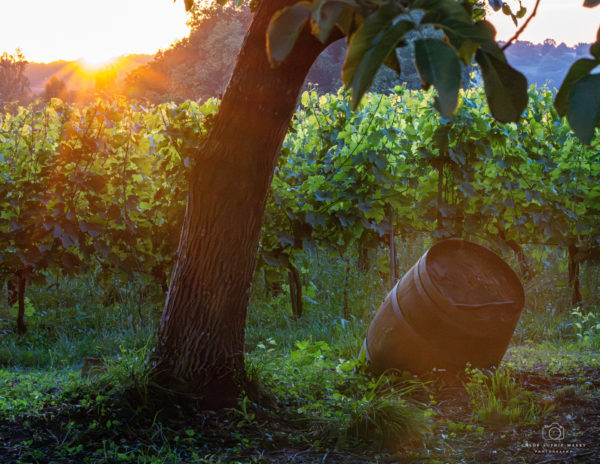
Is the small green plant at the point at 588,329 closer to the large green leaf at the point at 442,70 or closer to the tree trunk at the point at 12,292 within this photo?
the large green leaf at the point at 442,70

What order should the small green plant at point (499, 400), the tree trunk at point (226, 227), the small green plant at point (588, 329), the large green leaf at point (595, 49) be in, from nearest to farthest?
the large green leaf at point (595, 49) < the tree trunk at point (226, 227) < the small green plant at point (499, 400) < the small green plant at point (588, 329)

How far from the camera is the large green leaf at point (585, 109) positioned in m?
0.89

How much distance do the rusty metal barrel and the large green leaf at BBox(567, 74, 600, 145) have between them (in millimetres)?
2463

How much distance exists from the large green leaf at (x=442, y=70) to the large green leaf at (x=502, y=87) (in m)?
0.15

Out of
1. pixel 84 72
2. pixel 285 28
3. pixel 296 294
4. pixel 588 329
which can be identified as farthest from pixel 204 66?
pixel 84 72

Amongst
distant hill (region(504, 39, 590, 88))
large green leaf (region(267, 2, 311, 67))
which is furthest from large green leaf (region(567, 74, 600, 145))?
distant hill (region(504, 39, 590, 88))

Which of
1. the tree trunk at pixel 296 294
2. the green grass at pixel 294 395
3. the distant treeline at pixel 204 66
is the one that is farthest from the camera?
the distant treeline at pixel 204 66

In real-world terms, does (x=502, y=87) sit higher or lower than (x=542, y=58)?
lower

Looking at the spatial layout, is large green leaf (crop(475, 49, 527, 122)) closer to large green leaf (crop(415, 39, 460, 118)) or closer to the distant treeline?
large green leaf (crop(415, 39, 460, 118))

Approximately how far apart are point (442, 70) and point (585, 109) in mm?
223

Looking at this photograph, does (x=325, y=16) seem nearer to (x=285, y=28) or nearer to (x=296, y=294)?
(x=285, y=28)

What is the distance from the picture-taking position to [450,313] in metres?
3.29

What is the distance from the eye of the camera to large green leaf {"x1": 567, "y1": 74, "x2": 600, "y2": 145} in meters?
0.89

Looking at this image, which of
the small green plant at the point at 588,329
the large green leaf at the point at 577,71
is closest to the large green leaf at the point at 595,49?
the large green leaf at the point at 577,71
